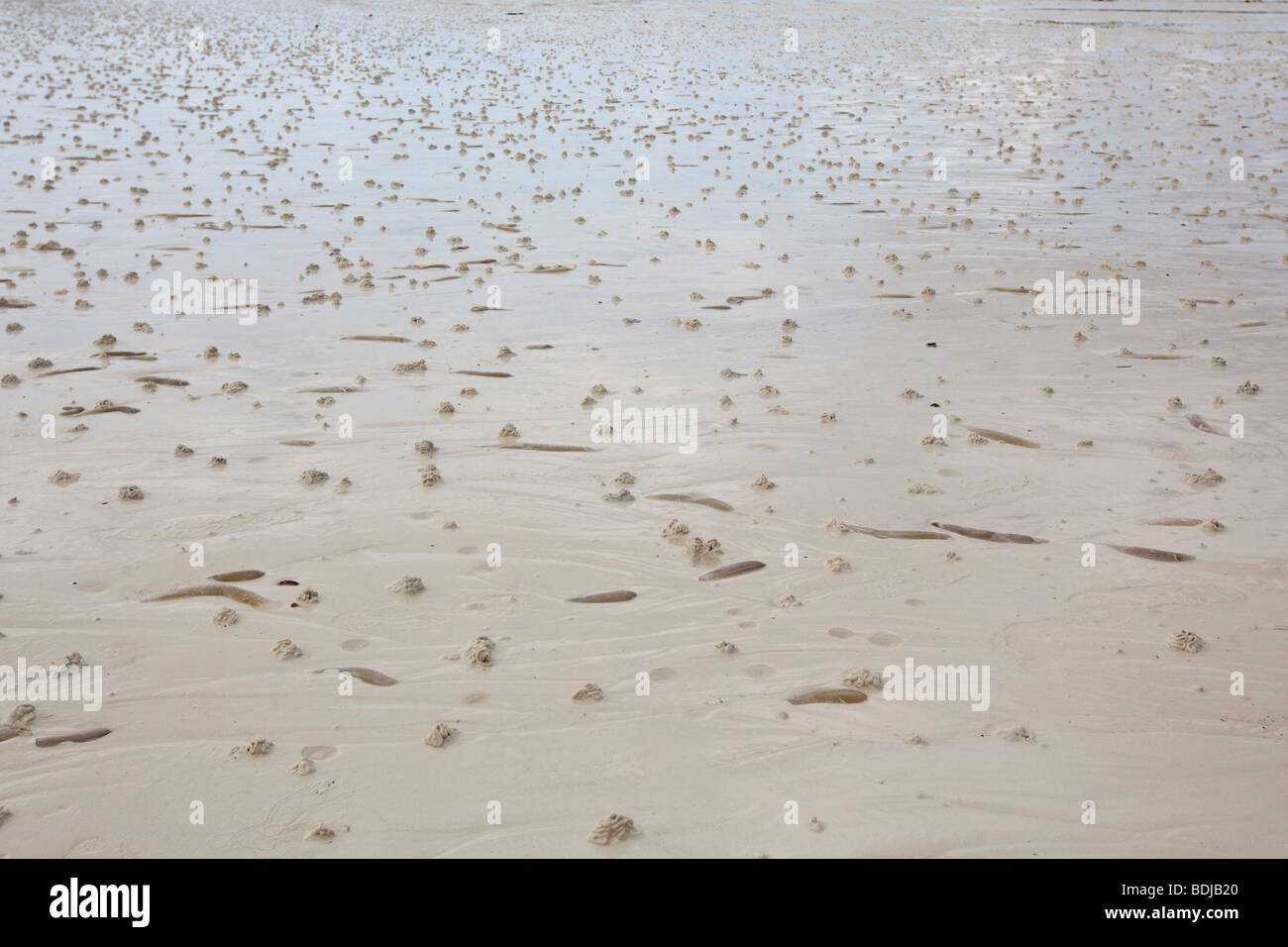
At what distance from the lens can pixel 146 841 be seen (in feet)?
11.7

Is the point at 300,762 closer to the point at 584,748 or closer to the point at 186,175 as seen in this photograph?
the point at 584,748

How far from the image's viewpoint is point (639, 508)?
→ 5789mm

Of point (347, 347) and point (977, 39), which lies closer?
point (347, 347)

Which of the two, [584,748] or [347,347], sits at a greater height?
[347,347]

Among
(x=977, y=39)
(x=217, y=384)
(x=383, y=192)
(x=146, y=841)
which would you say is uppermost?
(x=977, y=39)

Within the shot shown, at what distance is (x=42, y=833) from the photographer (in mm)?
3602

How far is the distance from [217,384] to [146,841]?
445 centimetres

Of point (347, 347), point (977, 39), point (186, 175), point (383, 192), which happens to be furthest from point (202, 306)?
point (977, 39)

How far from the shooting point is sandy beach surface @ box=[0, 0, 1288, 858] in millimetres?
3803

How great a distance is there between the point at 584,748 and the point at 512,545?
1.63 m

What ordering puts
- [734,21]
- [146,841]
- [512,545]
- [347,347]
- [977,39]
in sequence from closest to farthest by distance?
[146,841] → [512,545] → [347,347] → [977,39] → [734,21]

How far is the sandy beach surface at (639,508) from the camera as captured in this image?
3.80 m

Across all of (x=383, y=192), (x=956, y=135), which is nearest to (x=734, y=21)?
(x=956, y=135)

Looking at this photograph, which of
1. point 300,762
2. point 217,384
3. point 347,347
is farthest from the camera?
point 347,347
